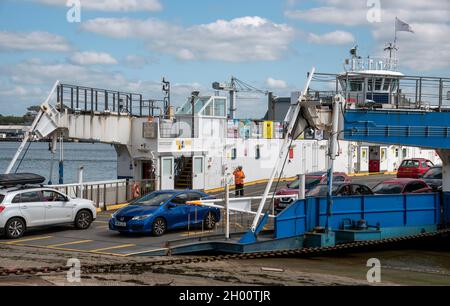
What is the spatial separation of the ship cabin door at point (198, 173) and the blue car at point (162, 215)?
12.4 metres

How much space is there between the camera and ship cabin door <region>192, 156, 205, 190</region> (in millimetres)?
33688

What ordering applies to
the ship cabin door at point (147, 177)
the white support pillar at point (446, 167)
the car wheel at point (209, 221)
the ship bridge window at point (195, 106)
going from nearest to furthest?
the car wheel at point (209, 221)
the white support pillar at point (446, 167)
the ship cabin door at point (147, 177)
the ship bridge window at point (195, 106)

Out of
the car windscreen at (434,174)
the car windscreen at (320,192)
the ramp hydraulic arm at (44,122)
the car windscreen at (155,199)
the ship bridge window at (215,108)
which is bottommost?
the car windscreen at (155,199)

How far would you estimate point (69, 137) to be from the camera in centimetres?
2750

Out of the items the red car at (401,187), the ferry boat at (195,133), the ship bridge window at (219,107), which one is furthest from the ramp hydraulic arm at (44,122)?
the red car at (401,187)

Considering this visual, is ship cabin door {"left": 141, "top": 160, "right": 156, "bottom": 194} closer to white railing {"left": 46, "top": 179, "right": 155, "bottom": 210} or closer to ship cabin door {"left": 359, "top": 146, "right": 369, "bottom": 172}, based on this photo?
white railing {"left": 46, "top": 179, "right": 155, "bottom": 210}

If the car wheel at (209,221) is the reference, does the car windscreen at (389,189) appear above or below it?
above

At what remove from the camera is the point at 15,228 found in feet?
64.3

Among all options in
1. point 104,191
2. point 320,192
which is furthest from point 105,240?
point 104,191

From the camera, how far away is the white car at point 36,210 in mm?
19438

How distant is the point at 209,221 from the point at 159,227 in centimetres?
182

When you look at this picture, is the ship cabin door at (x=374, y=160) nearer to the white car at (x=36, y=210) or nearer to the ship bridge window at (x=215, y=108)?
the ship bridge window at (x=215, y=108)
